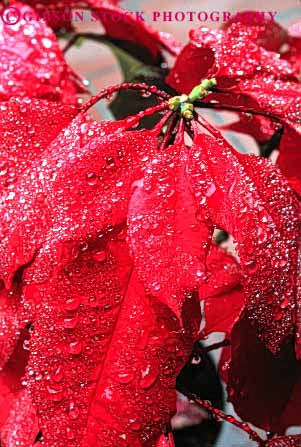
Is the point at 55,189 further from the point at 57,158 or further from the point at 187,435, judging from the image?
the point at 187,435

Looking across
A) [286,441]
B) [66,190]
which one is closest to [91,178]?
[66,190]

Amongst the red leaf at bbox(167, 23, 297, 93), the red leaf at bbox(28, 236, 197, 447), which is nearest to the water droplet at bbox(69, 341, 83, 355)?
the red leaf at bbox(28, 236, 197, 447)

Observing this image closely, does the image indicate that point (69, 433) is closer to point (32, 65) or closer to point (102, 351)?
point (102, 351)

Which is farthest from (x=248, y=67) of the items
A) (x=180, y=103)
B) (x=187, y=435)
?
(x=187, y=435)

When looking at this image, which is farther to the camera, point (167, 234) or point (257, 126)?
point (257, 126)
